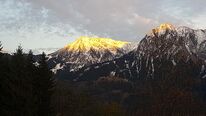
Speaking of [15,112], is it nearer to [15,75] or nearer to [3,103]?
[3,103]

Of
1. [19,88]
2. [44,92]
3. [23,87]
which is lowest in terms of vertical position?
[44,92]

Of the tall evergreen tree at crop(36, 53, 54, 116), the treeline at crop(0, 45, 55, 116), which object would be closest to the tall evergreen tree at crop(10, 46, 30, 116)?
the treeline at crop(0, 45, 55, 116)

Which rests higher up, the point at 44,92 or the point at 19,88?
the point at 19,88

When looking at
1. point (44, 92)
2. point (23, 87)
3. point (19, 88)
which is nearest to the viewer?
point (19, 88)

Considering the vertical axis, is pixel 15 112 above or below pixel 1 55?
below

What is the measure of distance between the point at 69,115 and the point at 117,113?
1978cm

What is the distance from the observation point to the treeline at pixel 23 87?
64.2 metres

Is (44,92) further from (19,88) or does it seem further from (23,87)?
(19,88)

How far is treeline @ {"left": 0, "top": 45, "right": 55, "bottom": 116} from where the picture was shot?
64250 mm

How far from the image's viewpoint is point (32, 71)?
76250mm

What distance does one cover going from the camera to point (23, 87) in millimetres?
68062

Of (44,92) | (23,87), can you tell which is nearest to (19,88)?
(23,87)

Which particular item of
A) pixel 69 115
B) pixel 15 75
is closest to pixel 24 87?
pixel 15 75

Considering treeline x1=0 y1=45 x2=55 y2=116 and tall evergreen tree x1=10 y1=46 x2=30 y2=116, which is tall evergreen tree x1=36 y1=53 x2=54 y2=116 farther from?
tall evergreen tree x1=10 y1=46 x2=30 y2=116
